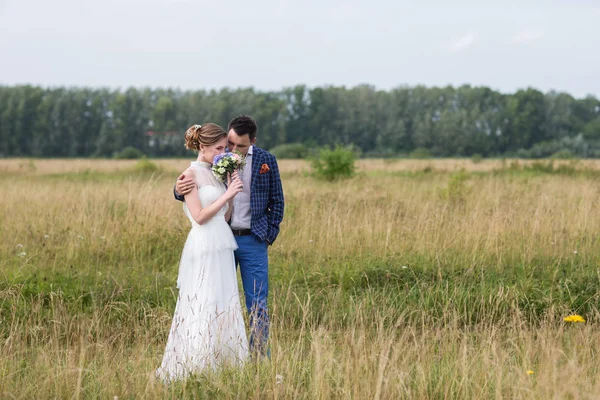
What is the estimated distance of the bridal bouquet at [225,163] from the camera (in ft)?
13.7

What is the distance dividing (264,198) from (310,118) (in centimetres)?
8372

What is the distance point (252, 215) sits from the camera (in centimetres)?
458

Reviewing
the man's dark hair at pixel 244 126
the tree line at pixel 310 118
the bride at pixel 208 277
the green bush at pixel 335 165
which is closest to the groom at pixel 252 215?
the man's dark hair at pixel 244 126

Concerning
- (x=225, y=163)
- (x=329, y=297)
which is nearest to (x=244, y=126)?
(x=225, y=163)

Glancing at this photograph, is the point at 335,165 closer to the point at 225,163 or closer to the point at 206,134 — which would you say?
the point at 206,134

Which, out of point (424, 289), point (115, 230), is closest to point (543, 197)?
point (424, 289)

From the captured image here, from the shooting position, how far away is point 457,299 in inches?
240

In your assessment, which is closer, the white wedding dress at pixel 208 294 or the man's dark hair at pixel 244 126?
the white wedding dress at pixel 208 294

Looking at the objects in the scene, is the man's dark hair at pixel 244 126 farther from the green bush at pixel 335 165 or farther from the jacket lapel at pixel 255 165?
the green bush at pixel 335 165

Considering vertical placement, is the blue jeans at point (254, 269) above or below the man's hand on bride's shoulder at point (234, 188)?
below

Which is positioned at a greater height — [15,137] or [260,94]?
[260,94]

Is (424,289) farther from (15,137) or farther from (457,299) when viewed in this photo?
(15,137)

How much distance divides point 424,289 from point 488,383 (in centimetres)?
297

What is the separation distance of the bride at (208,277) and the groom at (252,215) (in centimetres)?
13
